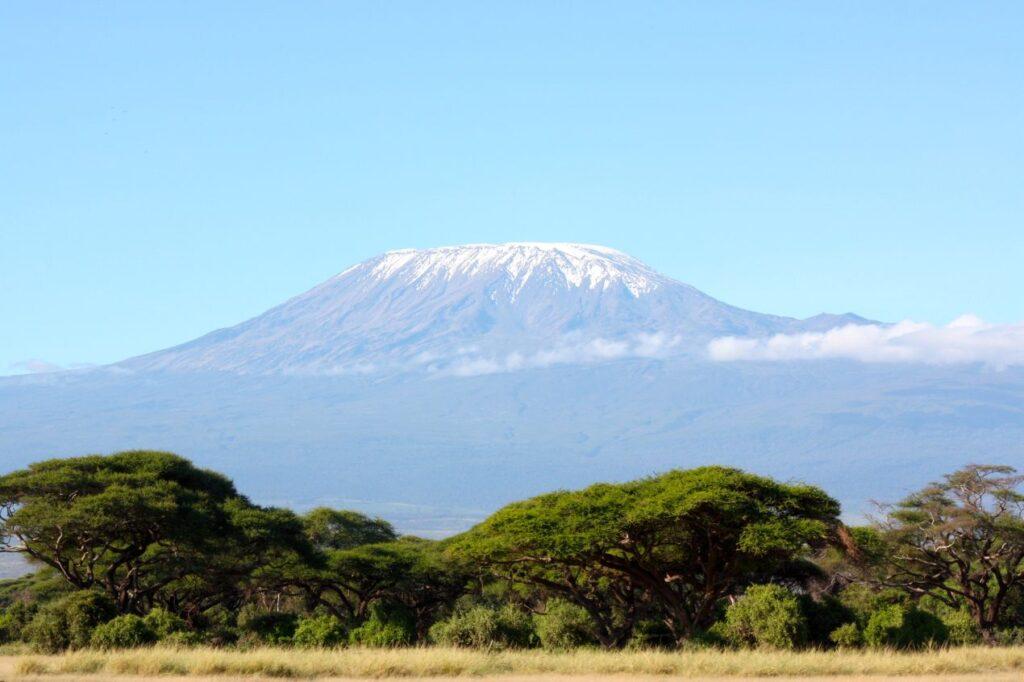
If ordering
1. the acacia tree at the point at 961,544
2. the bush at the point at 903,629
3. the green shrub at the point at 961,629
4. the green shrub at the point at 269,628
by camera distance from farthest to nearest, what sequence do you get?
the acacia tree at the point at 961,544
the green shrub at the point at 269,628
the green shrub at the point at 961,629
the bush at the point at 903,629

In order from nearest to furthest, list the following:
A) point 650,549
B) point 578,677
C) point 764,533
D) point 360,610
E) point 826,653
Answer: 1. point 578,677
2. point 826,653
3. point 764,533
4. point 650,549
5. point 360,610

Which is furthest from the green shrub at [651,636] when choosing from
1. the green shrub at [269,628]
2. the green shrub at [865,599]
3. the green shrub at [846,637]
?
the green shrub at [269,628]

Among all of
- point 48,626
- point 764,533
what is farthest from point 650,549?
point 48,626

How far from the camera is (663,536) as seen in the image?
33250mm

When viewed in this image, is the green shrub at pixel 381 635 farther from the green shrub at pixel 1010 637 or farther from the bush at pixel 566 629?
the green shrub at pixel 1010 637

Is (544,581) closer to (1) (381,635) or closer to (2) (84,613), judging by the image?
(1) (381,635)

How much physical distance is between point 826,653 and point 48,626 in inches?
719

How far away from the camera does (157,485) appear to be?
37.3 m

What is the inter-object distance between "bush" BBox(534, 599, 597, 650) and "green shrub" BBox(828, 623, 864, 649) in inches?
241

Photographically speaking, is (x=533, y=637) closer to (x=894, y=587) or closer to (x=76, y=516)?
(x=76, y=516)

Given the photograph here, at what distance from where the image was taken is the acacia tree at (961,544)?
40.7 meters

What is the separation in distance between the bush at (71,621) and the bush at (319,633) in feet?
15.7

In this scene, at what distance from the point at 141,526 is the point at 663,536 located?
13.9 m

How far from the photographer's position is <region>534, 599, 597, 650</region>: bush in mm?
33406
